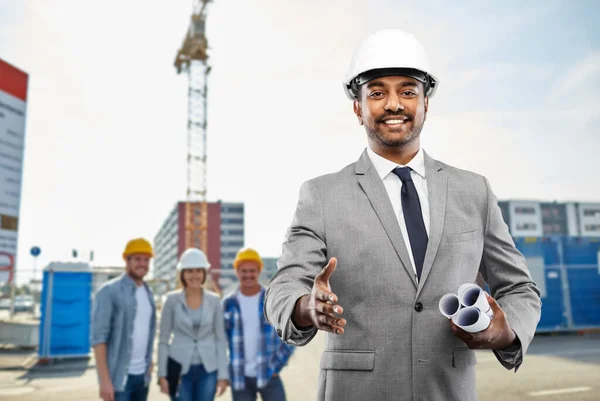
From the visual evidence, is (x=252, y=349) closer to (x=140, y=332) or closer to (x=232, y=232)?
(x=140, y=332)

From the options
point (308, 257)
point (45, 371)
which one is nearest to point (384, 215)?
point (308, 257)

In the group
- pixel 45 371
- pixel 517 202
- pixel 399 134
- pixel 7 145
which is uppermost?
pixel 517 202

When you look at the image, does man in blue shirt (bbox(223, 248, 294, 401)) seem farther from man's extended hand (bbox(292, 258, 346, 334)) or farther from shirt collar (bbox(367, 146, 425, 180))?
man's extended hand (bbox(292, 258, 346, 334))

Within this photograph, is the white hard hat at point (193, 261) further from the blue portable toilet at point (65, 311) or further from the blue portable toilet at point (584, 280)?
the blue portable toilet at point (584, 280)

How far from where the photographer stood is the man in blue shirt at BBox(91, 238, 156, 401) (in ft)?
15.1

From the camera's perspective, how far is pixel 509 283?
1590 mm

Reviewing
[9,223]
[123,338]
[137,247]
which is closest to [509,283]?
[123,338]

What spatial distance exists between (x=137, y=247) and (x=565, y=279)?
14.7m

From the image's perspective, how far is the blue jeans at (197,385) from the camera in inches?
194

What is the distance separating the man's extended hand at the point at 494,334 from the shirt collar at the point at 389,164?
52cm

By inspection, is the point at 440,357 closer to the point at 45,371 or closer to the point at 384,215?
the point at 384,215

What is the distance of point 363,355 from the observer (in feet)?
4.84

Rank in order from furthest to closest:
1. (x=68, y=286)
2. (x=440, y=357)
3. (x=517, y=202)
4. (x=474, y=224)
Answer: (x=517, y=202) → (x=68, y=286) → (x=474, y=224) → (x=440, y=357)

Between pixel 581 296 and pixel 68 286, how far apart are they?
46.6ft
